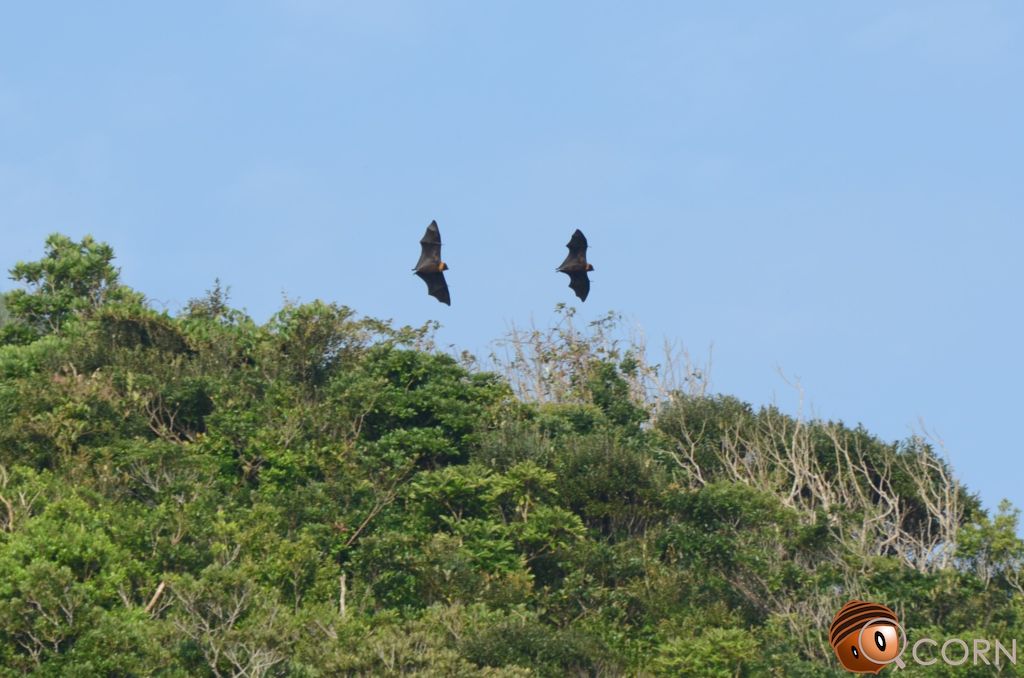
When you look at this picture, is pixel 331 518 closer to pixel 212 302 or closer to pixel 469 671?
pixel 469 671

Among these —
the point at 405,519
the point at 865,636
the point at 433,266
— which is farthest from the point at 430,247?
the point at 865,636

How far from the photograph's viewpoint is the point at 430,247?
1431 inches

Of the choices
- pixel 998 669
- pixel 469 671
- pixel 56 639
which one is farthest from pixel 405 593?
pixel 998 669

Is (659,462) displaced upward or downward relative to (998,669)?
upward

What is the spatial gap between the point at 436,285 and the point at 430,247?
829mm

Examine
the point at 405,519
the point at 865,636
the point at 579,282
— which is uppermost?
the point at 579,282

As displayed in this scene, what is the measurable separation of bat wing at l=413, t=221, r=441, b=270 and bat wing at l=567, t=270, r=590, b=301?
123 inches

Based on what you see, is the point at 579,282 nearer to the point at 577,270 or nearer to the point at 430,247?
the point at 577,270

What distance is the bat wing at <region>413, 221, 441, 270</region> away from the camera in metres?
35.9

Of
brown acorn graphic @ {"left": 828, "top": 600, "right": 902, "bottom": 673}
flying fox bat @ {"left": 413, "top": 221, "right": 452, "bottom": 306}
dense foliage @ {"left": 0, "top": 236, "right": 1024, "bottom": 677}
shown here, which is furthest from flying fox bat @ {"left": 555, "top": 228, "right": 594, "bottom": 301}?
brown acorn graphic @ {"left": 828, "top": 600, "right": 902, "bottom": 673}

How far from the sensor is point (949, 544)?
37.8m

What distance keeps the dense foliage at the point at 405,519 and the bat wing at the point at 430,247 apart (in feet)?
17.4

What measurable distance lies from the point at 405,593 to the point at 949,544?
11879mm

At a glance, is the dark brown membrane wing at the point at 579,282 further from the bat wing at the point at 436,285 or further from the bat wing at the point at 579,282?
the bat wing at the point at 436,285
